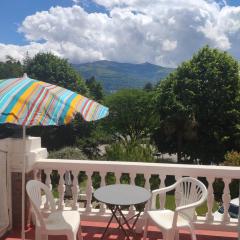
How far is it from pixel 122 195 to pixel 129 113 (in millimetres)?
32182

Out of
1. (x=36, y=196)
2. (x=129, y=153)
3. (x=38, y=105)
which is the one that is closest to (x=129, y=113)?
(x=129, y=153)

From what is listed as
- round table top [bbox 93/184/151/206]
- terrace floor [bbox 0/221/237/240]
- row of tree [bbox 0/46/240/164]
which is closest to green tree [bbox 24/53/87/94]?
row of tree [bbox 0/46/240/164]

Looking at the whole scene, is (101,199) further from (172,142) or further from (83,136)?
(83,136)

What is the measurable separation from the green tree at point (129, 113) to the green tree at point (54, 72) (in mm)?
9108

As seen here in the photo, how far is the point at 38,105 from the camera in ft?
10.8

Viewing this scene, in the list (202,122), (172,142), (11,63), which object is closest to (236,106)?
(202,122)

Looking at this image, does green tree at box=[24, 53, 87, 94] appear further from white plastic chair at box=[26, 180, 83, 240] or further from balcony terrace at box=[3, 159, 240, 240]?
white plastic chair at box=[26, 180, 83, 240]

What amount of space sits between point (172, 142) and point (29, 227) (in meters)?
23.3

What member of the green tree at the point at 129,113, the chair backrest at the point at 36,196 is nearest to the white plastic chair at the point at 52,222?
the chair backrest at the point at 36,196

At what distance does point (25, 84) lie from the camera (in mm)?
3717

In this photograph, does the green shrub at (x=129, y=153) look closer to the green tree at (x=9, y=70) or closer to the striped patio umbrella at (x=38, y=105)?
the striped patio umbrella at (x=38, y=105)

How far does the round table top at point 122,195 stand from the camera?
4.10 metres

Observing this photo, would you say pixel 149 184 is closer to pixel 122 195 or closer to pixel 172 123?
pixel 122 195

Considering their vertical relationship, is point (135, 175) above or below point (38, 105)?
below
